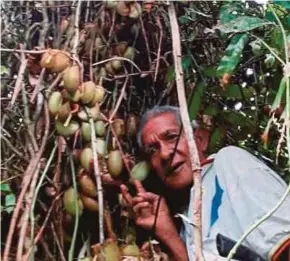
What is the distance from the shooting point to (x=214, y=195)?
1401 mm

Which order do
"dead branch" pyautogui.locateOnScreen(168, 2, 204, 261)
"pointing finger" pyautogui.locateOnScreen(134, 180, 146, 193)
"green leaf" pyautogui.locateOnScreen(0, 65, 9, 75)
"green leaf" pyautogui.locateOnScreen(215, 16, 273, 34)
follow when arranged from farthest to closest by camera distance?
"pointing finger" pyautogui.locateOnScreen(134, 180, 146, 193) < "green leaf" pyautogui.locateOnScreen(0, 65, 9, 75) < "green leaf" pyautogui.locateOnScreen(215, 16, 273, 34) < "dead branch" pyautogui.locateOnScreen(168, 2, 204, 261)

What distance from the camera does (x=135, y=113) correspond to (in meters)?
1.60

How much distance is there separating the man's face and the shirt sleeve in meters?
0.13

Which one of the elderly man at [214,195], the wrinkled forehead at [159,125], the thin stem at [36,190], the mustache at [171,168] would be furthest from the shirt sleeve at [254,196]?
the thin stem at [36,190]

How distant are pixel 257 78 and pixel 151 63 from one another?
0.25m

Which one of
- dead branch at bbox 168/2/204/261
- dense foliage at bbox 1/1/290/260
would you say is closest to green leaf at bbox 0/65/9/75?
dense foliage at bbox 1/1/290/260

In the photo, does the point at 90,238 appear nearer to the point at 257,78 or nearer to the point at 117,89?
the point at 117,89

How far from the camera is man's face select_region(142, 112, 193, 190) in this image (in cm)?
154

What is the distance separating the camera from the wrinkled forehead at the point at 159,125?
1.58m

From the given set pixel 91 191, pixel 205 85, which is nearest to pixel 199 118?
pixel 205 85

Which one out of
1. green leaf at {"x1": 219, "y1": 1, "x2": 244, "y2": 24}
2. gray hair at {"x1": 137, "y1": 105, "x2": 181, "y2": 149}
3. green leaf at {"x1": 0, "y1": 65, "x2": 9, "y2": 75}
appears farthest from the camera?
gray hair at {"x1": 137, "y1": 105, "x2": 181, "y2": 149}

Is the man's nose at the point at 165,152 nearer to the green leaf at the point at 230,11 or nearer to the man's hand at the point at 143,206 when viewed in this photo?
the man's hand at the point at 143,206

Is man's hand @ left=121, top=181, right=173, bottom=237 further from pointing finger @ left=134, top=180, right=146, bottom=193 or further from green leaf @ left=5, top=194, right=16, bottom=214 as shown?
green leaf @ left=5, top=194, right=16, bottom=214

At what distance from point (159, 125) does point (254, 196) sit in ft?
1.32
